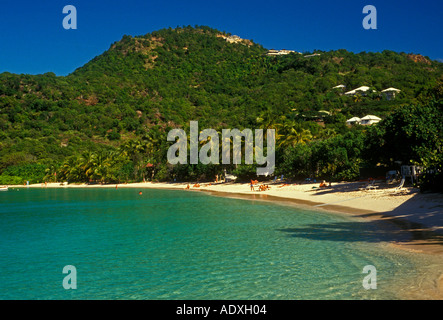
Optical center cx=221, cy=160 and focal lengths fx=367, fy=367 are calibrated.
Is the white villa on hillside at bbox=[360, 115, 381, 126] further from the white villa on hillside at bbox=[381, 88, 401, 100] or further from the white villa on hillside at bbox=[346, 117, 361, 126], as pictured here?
the white villa on hillside at bbox=[381, 88, 401, 100]

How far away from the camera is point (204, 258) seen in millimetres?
11945

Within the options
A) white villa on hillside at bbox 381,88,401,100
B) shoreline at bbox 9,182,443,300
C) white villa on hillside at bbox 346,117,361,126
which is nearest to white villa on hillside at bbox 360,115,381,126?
white villa on hillside at bbox 346,117,361,126

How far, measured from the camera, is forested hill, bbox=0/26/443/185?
71250 mm

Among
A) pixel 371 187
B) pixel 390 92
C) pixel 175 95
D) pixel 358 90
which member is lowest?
pixel 371 187

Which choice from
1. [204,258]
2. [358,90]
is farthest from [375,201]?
[358,90]

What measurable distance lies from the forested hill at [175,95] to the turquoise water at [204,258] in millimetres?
35254

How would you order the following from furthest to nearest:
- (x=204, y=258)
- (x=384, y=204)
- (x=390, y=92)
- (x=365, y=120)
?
(x=390, y=92) < (x=365, y=120) < (x=384, y=204) < (x=204, y=258)

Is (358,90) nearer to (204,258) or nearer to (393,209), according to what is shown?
(393,209)

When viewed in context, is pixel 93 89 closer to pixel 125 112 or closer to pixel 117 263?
pixel 125 112

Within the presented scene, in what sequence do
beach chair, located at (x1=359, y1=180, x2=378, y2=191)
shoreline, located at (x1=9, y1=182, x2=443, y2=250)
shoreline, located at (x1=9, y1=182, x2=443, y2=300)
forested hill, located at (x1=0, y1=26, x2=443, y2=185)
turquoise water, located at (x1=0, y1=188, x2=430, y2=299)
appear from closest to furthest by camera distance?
turquoise water, located at (x1=0, y1=188, x2=430, y2=299)
shoreline, located at (x1=9, y1=182, x2=443, y2=300)
shoreline, located at (x1=9, y1=182, x2=443, y2=250)
beach chair, located at (x1=359, y1=180, x2=378, y2=191)
forested hill, located at (x1=0, y1=26, x2=443, y2=185)

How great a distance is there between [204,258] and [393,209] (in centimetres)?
1157

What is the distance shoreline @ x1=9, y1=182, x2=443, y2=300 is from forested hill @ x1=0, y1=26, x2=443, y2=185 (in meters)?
23.8
